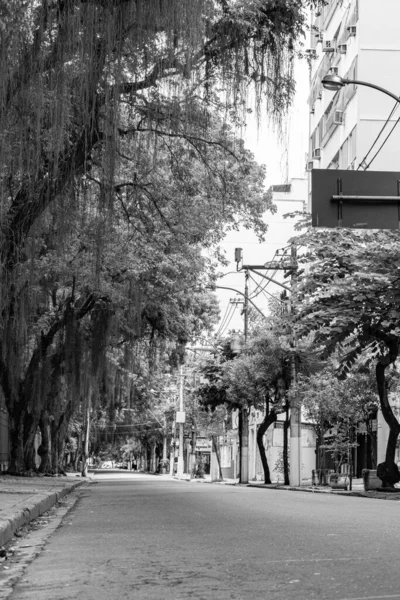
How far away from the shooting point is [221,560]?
7957 mm

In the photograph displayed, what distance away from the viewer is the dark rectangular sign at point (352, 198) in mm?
18344

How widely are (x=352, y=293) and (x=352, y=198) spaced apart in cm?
398

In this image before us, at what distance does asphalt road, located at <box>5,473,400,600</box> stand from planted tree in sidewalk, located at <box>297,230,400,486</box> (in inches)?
335

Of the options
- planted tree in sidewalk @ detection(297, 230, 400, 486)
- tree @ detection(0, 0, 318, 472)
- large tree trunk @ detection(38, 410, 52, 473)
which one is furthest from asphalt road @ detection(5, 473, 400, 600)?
large tree trunk @ detection(38, 410, 52, 473)

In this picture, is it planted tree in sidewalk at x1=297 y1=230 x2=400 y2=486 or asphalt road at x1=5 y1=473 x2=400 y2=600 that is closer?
asphalt road at x1=5 y1=473 x2=400 y2=600

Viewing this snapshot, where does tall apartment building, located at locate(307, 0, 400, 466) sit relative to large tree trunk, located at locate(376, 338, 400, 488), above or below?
above

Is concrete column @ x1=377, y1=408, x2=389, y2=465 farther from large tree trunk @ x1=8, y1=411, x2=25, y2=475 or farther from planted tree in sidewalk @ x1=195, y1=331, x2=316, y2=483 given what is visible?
large tree trunk @ x1=8, y1=411, x2=25, y2=475

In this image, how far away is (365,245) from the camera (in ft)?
81.8

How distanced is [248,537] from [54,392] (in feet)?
88.5

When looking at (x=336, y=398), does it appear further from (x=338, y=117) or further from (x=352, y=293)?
(x=338, y=117)

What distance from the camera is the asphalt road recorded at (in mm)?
6199

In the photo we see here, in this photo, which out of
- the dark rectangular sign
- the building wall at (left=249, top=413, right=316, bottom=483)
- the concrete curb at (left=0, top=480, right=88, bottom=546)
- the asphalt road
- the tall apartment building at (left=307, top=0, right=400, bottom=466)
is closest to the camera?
the asphalt road

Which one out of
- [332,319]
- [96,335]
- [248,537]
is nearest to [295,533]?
[248,537]

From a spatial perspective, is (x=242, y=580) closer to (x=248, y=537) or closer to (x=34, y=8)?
(x=248, y=537)
